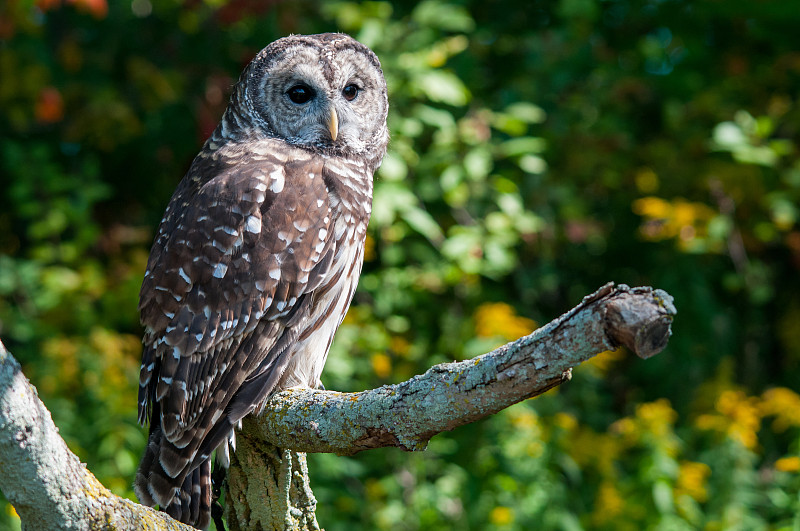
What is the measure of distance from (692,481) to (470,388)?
7.17 ft

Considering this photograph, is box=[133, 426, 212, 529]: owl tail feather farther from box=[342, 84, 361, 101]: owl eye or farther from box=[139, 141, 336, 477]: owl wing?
box=[342, 84, 361, 101]: owl eye

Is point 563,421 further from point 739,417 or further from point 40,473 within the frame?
point 40,473

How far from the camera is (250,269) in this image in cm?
249

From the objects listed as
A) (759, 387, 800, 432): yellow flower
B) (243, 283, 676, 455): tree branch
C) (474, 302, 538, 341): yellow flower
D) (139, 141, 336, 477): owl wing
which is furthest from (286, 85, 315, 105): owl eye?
(759, 387, 800, 432): yellow flower

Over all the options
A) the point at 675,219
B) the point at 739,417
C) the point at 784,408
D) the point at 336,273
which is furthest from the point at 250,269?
the point at 675,219

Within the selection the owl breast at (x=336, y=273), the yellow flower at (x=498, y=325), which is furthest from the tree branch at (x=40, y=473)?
the yellow flower at (x=498, y=325)

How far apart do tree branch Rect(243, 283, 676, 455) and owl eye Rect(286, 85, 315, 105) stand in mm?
1073

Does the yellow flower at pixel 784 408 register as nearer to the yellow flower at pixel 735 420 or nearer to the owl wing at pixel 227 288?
the yellow flower at pixel 735 420

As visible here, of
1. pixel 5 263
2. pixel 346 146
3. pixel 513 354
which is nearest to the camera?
pixel 513 354

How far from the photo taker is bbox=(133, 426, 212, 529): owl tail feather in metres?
2.29

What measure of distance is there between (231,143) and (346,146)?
1.25 feet

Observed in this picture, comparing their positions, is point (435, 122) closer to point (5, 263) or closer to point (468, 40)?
point (468, 40)

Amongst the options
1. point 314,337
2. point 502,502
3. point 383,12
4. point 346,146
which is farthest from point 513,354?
point 383,12

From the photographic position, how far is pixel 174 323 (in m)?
2.47
